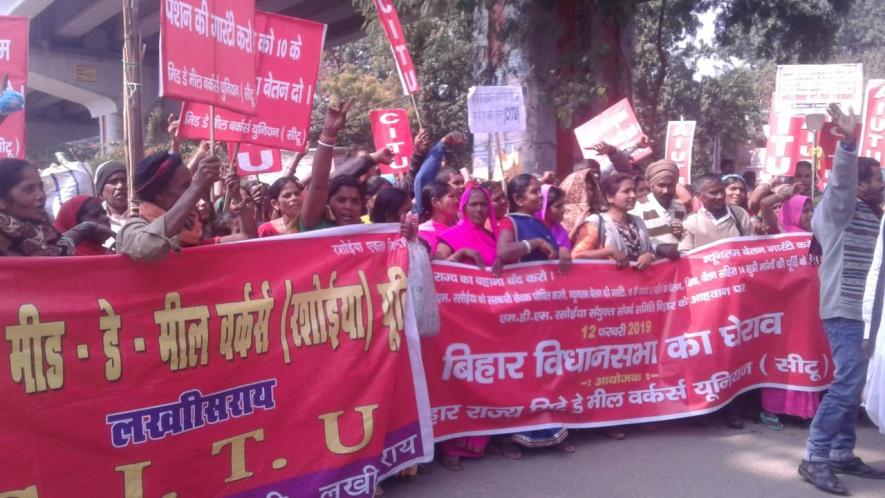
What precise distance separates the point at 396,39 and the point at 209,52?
11.0 ft

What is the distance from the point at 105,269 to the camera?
3338 mm

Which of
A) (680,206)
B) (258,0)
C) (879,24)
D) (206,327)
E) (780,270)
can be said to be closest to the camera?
(206,327)

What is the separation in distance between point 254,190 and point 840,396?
3416mm

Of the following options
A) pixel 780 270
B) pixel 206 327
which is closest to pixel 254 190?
pixel 206 327

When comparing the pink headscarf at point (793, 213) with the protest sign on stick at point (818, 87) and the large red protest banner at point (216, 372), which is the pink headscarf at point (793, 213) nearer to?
the protest sign on stick at point (818, 87)

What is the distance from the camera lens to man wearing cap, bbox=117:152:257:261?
3.29 m

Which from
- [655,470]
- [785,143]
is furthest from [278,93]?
[785,143]

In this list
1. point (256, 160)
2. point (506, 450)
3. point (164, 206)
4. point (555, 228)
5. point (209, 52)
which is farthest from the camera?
point (256, 160)

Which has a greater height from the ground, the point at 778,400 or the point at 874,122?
the point at 874,122

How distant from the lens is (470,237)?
5.04 meters

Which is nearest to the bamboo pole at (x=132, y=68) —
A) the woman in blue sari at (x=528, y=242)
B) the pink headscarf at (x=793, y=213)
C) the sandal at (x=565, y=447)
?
the woman in blue sari at (x=528, y=242)

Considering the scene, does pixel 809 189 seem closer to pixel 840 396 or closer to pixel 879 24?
pixel 840 396

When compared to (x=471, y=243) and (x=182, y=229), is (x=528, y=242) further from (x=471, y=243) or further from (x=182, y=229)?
(x=182, y=229)

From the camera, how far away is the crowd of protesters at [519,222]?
11.5 ft
